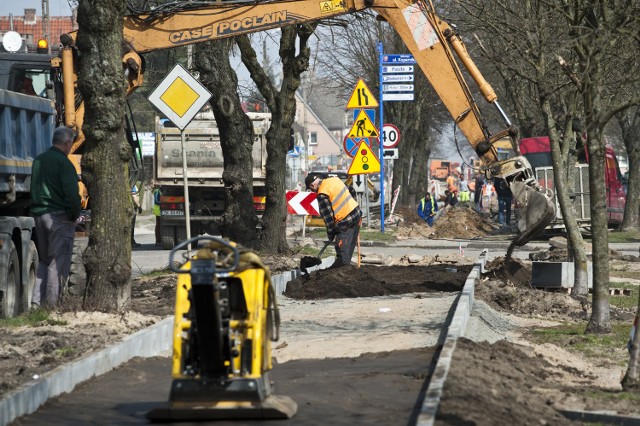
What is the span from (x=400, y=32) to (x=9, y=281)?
7.44 meters

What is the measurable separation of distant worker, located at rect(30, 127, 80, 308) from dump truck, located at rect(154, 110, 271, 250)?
48.1ft

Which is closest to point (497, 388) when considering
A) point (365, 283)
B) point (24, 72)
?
point (365, 283)

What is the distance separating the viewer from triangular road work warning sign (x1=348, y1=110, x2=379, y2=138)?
29344mm

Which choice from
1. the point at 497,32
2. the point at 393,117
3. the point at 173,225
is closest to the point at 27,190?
the point at 497,32

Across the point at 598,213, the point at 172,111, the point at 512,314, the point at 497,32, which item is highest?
the point at 497,32

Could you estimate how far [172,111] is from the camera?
1547 centimetres

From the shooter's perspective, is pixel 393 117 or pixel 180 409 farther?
pixel 393 117

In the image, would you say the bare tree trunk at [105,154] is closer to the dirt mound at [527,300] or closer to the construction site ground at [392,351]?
the construction site ground at [392,351]

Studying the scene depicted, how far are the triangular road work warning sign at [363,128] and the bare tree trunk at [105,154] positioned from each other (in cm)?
1616

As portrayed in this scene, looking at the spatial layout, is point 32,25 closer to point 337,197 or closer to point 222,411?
point 337,197

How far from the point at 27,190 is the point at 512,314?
6267 mm

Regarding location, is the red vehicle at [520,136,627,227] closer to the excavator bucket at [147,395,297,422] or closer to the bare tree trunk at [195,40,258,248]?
the bare tree trunk at [195,40,258,248]

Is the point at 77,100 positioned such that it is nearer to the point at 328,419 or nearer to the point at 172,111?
the point at 172,111

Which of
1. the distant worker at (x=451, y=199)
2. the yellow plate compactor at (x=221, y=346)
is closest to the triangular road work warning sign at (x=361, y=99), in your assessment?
the yellow plate compactor at (x=221, y=346)
